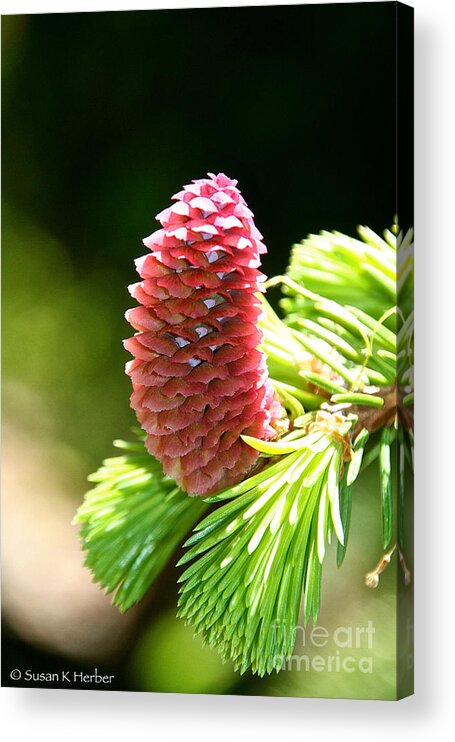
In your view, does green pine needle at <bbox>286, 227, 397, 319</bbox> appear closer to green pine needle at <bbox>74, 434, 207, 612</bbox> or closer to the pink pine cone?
the pink pine cone

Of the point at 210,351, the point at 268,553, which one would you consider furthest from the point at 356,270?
the point at 268,553

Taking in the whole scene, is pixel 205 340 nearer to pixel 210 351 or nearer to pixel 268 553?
pixel 210 351

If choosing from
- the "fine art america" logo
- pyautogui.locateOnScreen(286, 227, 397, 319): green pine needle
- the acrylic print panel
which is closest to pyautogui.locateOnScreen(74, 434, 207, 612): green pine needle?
the acrylic print panel

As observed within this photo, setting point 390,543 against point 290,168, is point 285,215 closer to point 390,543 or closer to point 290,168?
point 290,168

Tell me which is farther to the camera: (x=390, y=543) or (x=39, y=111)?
(x=39, y=111)

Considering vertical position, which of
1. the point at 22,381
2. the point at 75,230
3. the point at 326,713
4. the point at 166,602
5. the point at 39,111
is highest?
the point at 39,111

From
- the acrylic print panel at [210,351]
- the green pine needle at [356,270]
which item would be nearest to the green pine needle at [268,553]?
the acrylic print panel at [210,351]

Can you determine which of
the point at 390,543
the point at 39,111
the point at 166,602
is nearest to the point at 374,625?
the point at 390,543
